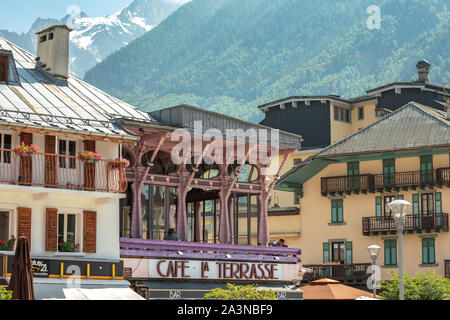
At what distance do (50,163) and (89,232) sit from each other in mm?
2885

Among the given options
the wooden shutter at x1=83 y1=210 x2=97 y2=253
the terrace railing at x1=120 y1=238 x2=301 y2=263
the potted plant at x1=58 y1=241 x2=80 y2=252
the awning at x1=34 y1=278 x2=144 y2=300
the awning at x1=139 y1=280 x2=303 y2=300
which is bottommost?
the awning at x1=139 y1=280 x2=303 y2=300

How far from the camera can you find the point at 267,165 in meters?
43.3

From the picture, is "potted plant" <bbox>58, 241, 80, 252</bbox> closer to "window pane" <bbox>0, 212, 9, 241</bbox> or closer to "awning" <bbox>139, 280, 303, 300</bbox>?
"window pane" <bbox>0, 212, 9, 241</bbox>

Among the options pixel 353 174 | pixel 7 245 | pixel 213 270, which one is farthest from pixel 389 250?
pixel 7 245

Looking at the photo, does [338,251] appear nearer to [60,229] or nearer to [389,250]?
[389,250]

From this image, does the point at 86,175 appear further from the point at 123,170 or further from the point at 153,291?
the point at 153,291

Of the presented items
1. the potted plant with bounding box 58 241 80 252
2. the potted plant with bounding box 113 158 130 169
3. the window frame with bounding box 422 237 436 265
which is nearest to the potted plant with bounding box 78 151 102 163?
the potted plant with bounding box 113 158 130 169

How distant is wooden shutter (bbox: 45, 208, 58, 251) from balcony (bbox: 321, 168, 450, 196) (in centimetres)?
3243

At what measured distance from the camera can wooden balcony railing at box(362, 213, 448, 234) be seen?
5916 centimetres

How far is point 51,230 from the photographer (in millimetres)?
33031

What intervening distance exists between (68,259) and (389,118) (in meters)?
37.5
